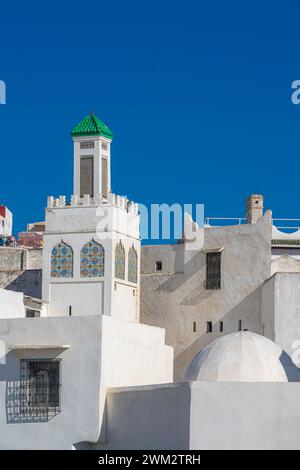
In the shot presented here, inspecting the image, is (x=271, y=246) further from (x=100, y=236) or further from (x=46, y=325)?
(x=46, y=325)

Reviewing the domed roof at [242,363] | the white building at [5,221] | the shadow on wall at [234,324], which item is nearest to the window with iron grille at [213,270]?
the shadow on wall at [234,324]

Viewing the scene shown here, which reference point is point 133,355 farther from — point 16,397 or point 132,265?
point 132,265

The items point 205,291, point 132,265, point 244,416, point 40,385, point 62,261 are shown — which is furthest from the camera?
point 132,265

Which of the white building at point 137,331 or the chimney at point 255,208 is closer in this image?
the white building at point 137,331

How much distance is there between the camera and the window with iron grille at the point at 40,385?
3084 centimetres

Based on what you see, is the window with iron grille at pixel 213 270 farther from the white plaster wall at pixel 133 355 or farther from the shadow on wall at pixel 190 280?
the white plaster wall at pixel 133 355

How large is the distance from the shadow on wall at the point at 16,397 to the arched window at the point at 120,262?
770cm

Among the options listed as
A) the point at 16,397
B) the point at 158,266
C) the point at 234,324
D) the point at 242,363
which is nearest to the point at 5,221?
the point at 158,266

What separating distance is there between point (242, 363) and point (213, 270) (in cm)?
990

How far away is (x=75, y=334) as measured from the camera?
3088 centimetres

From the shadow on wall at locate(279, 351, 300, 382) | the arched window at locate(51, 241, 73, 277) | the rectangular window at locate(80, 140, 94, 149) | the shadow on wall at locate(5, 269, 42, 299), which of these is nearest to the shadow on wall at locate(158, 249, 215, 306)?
the arched window at locate(51, 241, 73, 277)

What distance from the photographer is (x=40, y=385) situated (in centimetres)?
3103

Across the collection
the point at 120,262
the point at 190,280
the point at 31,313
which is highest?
the point at 120,262
